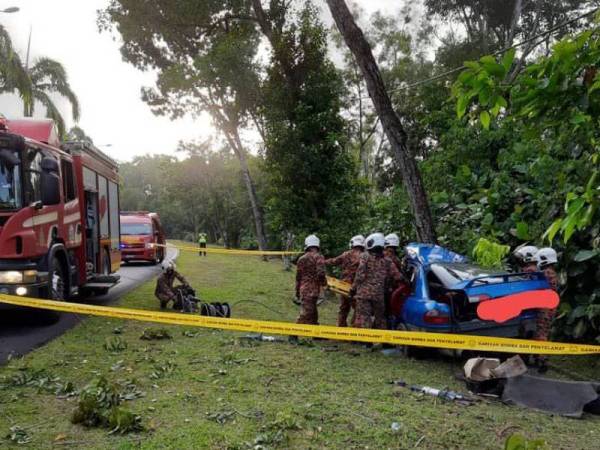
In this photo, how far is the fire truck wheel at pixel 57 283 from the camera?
27.5 feet

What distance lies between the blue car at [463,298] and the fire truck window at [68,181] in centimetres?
596

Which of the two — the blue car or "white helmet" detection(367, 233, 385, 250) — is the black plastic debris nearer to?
the blue car

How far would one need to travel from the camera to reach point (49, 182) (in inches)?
323

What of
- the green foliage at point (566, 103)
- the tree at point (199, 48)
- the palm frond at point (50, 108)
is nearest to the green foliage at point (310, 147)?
the tree at point (199, 48)

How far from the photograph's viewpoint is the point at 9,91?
66.7 feet

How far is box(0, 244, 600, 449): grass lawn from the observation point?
15.1 ft

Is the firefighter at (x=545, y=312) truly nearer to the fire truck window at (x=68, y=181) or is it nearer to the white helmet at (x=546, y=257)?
Result: the white helmet at (x=546, y=257)

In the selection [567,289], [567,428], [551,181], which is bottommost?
[567,428]

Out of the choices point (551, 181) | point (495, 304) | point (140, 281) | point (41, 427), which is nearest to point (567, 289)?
point (551, 181)

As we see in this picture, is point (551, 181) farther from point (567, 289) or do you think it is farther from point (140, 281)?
point (140, 281)

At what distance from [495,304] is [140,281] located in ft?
39.8

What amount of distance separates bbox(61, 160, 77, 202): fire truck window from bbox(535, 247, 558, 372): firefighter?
7.43 m

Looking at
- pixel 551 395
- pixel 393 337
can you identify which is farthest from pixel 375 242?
pixel 551 395

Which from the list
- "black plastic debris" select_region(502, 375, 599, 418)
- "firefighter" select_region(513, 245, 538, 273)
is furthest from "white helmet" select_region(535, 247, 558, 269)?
"black plastic debris" select_region(502, 375, 599, 418)
